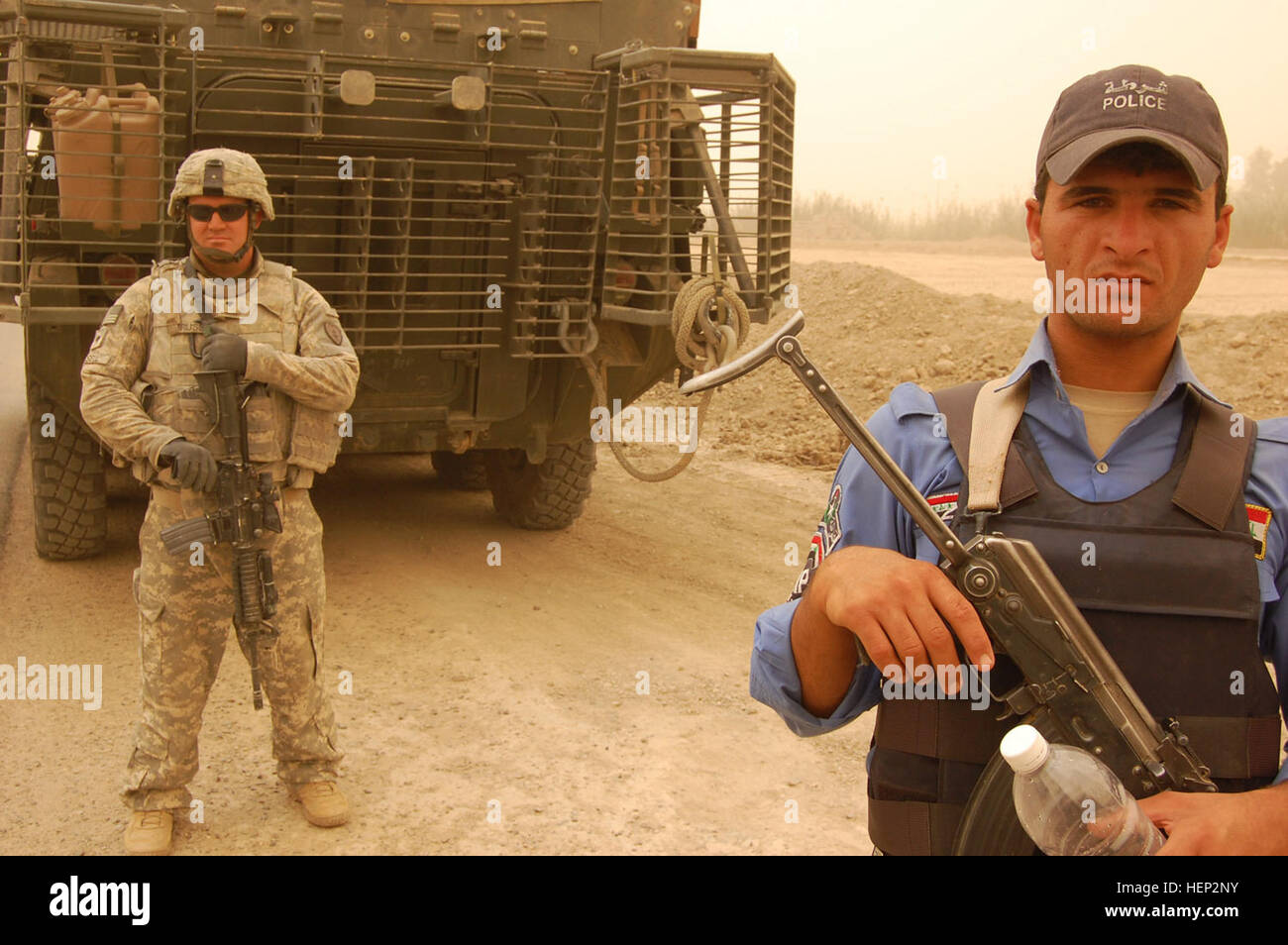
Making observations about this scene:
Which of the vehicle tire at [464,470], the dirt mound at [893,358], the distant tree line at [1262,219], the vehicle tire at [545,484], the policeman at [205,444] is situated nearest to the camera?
the policeman at [205,444]

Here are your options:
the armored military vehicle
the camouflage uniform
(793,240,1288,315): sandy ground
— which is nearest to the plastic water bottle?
the camouflage uniform

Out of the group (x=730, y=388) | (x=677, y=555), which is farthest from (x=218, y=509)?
(x=730, y=388)

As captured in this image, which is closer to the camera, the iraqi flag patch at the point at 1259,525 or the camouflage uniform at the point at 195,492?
the iraqi flag patch at the point at 1259,525

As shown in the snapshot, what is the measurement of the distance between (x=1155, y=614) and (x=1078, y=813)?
246 mm

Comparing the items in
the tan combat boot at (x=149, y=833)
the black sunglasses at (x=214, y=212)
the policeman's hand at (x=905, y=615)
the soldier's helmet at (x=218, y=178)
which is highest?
the soldier's helmet at (x=218, y=178)

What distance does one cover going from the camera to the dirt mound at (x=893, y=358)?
371 inches

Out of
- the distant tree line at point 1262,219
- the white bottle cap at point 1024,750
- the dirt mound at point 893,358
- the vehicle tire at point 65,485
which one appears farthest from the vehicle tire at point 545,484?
the distant tree line at point 1262,219

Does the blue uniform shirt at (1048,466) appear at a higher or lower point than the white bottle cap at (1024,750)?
higher

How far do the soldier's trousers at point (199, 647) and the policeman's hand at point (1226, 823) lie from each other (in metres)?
2.70

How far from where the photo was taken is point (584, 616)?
222 inches

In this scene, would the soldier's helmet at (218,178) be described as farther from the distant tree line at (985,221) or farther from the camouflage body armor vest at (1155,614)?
the distant tree line at (985,221)

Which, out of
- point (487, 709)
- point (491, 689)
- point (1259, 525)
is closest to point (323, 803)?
point (487, 709)

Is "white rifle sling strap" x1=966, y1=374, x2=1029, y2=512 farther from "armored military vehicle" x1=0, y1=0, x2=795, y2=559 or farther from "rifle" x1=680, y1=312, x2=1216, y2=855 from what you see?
"armored military vehicle" x1=0, y1=0, x2=795, y2=559

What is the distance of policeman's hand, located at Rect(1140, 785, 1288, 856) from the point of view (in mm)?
1330
